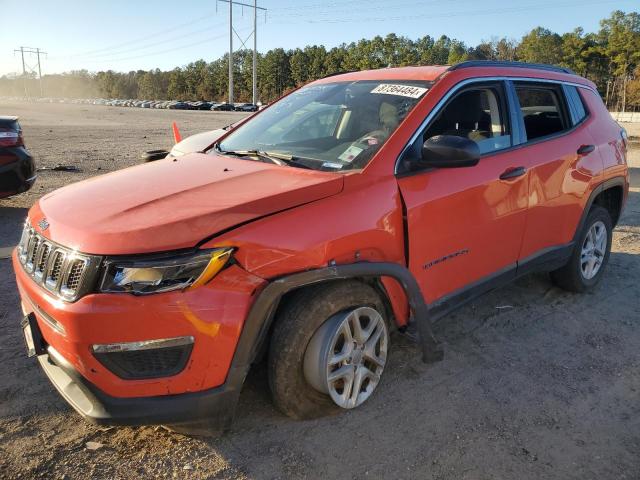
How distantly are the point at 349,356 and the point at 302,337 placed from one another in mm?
358

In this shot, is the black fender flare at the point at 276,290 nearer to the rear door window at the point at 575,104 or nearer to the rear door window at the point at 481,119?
the rear door window at the point at 481,119

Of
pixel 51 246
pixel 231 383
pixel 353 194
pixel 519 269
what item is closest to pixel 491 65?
pixel 519 269

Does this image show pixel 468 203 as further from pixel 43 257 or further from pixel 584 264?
pixel 43 257

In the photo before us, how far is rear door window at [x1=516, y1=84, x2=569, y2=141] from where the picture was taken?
3768 millimetres

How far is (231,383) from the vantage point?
2301mm

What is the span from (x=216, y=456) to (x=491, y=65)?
2997 mm

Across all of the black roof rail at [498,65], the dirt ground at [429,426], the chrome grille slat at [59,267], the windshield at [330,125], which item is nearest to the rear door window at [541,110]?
the black roof rail at [498,65]

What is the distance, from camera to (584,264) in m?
4.50

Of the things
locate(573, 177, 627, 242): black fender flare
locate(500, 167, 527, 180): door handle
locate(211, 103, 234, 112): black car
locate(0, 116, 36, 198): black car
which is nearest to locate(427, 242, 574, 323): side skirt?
locate(573, 177, 627, 242): black fender flare

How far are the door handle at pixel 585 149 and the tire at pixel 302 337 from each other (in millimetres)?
2411

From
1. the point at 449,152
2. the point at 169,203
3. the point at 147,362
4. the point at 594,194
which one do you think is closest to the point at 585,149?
the point at 594,194

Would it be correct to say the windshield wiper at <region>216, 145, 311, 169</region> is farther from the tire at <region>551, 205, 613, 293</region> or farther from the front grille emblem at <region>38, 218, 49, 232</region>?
the tire at <region>551, 205, 613, 293</region>

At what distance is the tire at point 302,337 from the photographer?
8.05 ft

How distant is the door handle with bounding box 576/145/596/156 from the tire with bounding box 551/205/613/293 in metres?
0.56
